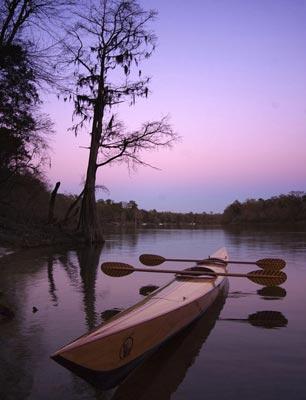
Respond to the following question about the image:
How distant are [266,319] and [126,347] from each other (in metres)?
3.82

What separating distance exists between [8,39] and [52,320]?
33.6ft

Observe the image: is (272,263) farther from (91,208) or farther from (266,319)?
(91,208)

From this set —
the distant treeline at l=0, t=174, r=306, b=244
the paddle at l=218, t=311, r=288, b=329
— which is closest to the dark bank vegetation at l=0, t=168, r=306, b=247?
→ the distant treeline at l=0, t=174, r=306, b=244

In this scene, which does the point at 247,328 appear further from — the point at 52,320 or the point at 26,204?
the point at 26,204

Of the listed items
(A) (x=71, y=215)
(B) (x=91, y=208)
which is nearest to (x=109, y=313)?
(B) (x=91, y=208)

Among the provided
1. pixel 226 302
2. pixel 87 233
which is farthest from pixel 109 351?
pixel 87 233

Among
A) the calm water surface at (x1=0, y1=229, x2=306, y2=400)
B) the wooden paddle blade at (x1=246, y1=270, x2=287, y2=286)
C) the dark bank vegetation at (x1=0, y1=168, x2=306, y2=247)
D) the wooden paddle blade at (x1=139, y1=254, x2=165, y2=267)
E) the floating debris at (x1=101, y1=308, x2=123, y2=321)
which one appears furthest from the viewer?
the dark bank vegetation at (x1=0, y1=168, x2=306, y2=247)

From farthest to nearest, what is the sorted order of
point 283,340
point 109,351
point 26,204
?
point 26,204
point 283,340
point 109,351

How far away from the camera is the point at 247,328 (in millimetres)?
6902

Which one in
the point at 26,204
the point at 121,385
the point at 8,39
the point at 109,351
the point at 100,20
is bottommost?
the point at 121,385

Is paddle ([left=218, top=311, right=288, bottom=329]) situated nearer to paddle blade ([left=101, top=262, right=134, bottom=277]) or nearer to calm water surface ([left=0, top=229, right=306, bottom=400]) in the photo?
calm water surface ([left=0, top=229, right=306, bottom=400])

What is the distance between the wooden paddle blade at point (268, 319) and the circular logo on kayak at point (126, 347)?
3.24m

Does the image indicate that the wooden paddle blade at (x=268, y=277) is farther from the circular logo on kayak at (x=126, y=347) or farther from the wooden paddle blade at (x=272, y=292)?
the circular logo on kayak at (x=126, y=347)

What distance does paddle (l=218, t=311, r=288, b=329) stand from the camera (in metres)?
7.12
